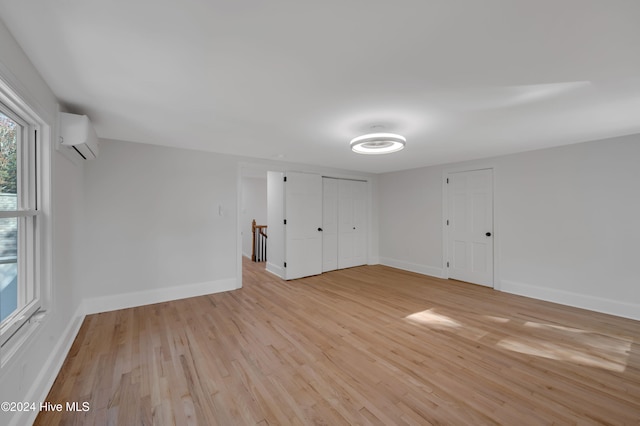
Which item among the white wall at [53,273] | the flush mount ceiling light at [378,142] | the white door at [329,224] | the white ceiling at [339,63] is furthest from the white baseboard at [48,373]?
the white door at [329,224]

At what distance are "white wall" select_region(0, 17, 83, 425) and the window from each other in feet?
0.34

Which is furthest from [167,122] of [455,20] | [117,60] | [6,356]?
[455,20]

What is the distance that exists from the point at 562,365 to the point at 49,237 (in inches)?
172

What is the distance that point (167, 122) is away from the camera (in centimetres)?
272

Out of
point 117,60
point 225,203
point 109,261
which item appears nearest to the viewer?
point 117,60

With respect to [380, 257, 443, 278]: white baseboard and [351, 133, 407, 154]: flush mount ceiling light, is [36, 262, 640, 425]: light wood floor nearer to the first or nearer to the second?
[380, 257, 443, 278]: white baseboard

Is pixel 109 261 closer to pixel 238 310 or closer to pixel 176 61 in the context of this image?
pixel 238 310

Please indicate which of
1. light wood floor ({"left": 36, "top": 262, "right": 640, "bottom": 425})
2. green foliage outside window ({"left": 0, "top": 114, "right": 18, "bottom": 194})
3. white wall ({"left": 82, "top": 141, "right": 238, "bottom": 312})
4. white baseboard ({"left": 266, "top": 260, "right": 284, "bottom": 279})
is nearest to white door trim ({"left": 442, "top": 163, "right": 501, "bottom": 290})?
light wood floor ({"left": 36, "top": 262, "right": 640, "bottom": 425})

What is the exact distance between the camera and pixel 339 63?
1.62 m

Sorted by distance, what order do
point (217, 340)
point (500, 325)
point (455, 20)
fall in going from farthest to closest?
point (500, 325) < point (217, 340) < point (455, 20)

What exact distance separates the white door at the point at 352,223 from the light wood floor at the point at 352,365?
2298mm

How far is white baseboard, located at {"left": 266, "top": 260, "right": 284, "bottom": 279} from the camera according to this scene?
5098 mm

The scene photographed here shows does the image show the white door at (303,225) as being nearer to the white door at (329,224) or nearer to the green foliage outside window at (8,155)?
the white door at (329,224)

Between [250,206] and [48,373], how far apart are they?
6.03 metres
